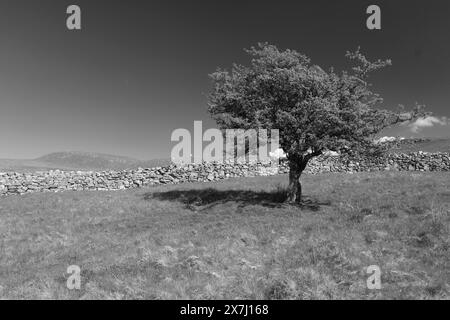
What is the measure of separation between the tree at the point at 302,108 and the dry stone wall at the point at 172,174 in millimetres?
13597

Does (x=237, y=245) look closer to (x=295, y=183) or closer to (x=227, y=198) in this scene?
(x=295, y=183)

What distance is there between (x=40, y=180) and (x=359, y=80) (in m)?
33.5

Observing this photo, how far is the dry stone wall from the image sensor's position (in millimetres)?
38188

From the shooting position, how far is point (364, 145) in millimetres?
23469

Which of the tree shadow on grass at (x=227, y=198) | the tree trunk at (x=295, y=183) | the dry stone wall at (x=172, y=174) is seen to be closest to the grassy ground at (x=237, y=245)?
the tree shadow on grass at (x=227, y=198)

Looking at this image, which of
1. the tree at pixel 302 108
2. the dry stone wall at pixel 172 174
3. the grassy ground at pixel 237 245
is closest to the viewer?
the grassy ground at pixel 237 245

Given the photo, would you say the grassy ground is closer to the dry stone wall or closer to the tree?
the tree

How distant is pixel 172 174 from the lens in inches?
1646

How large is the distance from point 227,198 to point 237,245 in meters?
11.4

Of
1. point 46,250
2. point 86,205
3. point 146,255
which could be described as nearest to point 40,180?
point 86,205

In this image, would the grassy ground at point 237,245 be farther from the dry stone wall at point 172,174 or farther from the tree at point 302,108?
the dry stone wall at point 172,174

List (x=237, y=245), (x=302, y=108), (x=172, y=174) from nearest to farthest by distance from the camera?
(x=237, y=245), (x=302, y=108), (x=172, y=174)

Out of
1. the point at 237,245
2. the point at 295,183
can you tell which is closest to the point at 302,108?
the point at 295,183

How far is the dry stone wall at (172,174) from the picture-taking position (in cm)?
3819
